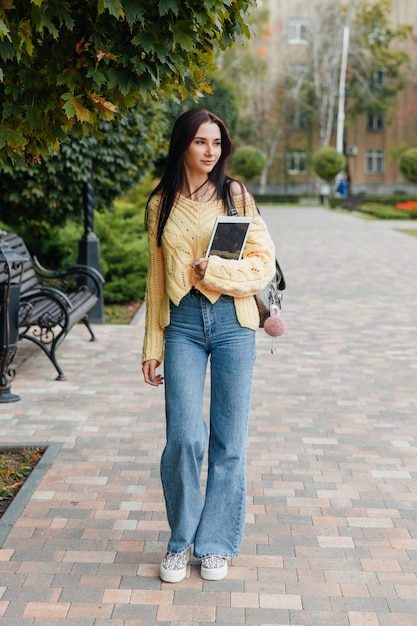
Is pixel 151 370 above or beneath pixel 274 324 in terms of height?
beneath

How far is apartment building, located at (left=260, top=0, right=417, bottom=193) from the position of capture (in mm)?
51375

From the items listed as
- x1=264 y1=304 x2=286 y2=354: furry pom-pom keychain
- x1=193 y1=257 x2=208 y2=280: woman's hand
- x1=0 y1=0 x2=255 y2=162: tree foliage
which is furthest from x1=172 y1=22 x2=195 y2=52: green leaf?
x1=264 y1=304 x2=286 y2=354: furry pom-pom keychain

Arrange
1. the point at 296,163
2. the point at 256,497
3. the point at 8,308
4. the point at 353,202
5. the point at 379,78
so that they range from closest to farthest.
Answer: the point at 256,497 < the point at 8,308 < the point at 353,202 < the point at 379,78 < the point at 296,163

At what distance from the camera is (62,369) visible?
7.59 m

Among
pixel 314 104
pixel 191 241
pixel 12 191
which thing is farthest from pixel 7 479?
pixel 314 104

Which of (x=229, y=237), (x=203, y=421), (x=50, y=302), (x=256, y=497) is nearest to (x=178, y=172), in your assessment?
(x=229, y=237)

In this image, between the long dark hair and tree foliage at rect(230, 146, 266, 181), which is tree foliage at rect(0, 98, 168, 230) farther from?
tree foliage at rect(230, 146, 266, 181)

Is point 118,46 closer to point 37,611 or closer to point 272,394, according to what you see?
point 37,611

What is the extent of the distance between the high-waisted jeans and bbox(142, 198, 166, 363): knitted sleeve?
9 cm

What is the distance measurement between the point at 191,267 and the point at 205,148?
46 centimetres

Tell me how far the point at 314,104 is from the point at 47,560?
5006cm

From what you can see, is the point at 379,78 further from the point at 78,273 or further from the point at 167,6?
the point at 167,6

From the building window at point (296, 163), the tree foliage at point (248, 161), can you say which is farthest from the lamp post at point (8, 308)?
the building window at point (296, 163)

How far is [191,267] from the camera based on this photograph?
3.56 meters
